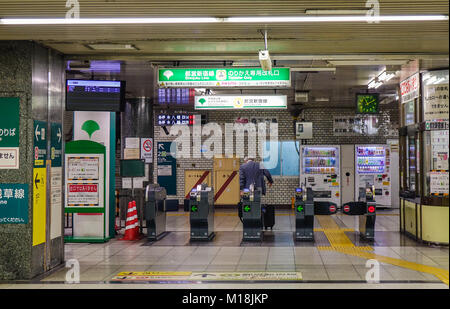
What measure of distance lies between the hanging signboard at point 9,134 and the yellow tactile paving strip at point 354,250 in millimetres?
5610

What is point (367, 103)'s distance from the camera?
12.3 metres

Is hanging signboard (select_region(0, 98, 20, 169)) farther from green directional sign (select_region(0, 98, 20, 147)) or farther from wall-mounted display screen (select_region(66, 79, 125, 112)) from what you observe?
wall-mounted display screen (select_region(66, 79, 125, 112))

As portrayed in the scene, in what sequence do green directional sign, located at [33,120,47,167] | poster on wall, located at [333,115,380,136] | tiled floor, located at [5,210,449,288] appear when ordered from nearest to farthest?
tiled floor, located at [5,210,449,288]
green directional sign, located at [33,120,47,167]
poster on wall, located at [333,115,380,136]

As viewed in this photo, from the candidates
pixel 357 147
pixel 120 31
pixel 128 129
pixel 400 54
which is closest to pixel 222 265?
pixel 120 31

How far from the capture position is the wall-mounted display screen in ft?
28.7

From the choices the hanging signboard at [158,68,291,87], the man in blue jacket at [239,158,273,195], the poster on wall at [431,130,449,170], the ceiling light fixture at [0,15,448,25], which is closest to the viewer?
the ceiling light fixture at [0,15,448,25]

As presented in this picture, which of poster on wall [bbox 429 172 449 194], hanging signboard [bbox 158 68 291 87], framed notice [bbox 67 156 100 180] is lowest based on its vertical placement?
poster on wall [bbox 429 172 449 194]

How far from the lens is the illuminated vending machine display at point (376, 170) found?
1627cm

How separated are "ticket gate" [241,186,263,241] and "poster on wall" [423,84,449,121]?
3.68 metres

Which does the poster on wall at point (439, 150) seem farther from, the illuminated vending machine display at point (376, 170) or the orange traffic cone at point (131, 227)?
the illuminated vending machine display at point (376, 170)

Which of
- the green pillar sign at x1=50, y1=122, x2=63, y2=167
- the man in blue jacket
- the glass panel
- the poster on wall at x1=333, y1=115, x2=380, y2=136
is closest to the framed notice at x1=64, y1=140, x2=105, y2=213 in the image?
the green pillar sign at x1=50, y1=122, x2=63, y2=167

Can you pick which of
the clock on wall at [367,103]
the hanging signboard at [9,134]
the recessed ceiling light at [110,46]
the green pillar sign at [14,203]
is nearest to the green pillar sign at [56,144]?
the hanging signboard at [9,134]

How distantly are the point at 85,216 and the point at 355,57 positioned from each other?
249 inches

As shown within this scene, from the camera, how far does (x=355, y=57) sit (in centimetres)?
802
